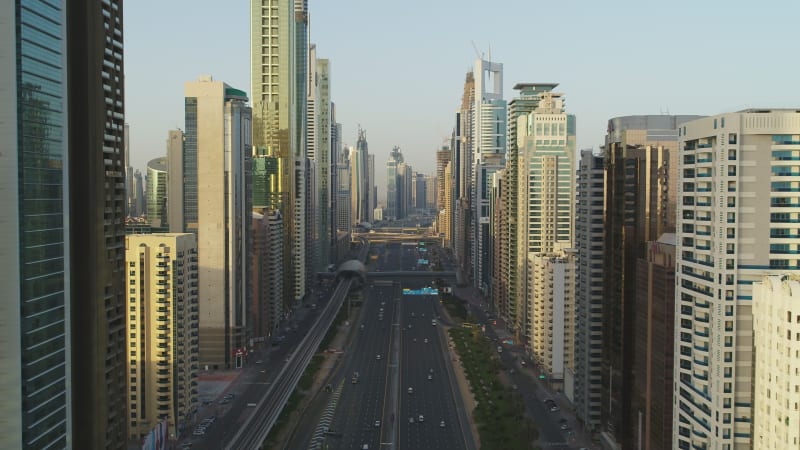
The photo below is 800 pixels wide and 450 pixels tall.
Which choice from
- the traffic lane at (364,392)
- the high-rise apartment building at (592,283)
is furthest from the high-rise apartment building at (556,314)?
the traffic lane at (364,392)

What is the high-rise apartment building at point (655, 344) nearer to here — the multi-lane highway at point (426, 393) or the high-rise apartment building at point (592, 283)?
the high-rise apartment building at point (592, 283)

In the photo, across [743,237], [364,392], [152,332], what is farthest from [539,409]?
[743,237]

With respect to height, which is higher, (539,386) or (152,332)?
(152,332)

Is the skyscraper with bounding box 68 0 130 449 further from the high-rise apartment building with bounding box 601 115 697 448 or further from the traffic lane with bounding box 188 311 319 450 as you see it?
the high-rise apartment building with bounding box 601 115 697 448

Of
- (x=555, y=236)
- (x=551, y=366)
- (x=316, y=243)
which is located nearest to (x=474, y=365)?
(x=551, y=366)

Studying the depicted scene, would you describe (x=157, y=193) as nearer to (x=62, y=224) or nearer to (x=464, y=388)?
(x=464, y=388)

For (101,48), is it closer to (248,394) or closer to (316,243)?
(248,394)

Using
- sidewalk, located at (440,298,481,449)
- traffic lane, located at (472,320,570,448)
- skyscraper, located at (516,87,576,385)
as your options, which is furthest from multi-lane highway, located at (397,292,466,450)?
skyscraper, located at (516,87,576,385)
